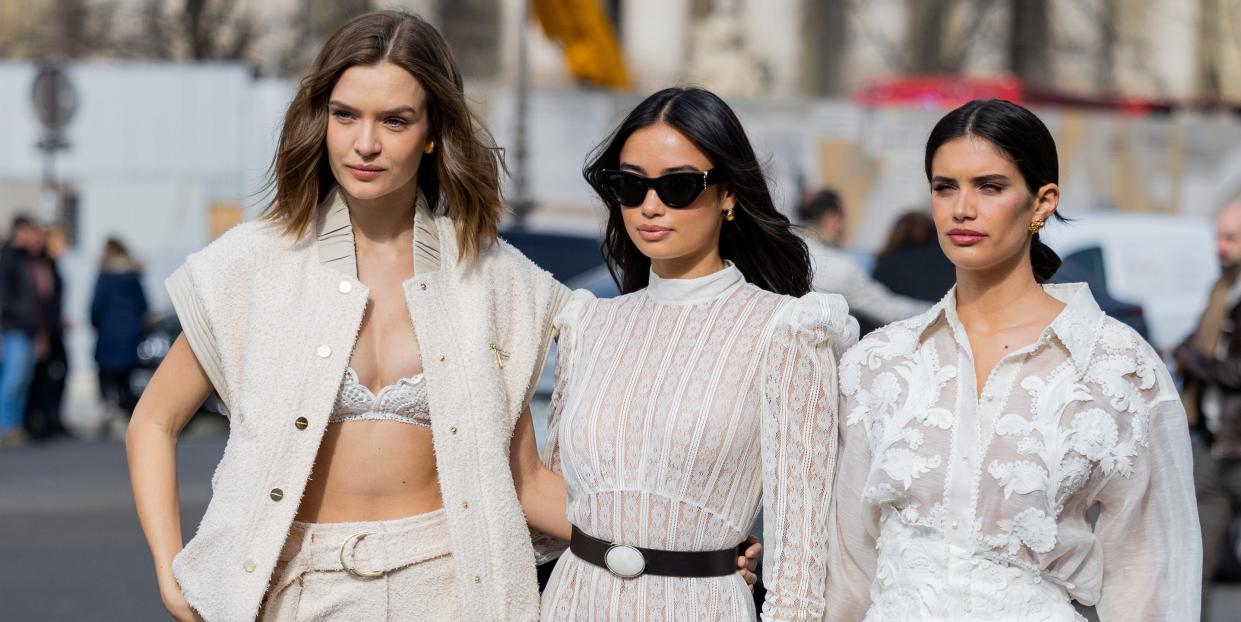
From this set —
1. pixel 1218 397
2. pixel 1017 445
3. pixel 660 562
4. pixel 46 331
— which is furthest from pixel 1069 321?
pixel 46 331

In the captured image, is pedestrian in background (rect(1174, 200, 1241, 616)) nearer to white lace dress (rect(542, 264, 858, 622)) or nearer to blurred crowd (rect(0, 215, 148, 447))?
white lace dress (rect(542, 264, 858, 622))

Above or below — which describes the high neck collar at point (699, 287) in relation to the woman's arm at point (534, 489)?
above

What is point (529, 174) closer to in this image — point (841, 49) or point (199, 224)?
point (199, 224)

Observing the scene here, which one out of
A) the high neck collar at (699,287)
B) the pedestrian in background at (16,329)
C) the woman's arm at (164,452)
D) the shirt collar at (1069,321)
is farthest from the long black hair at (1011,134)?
the pedestrian in background at (16,329)

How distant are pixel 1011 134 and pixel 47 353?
12.4m

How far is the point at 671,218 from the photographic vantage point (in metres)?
3.61

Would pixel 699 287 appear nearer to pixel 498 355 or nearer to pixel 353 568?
pixel 498 355

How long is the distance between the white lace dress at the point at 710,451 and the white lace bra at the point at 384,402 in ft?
1.04

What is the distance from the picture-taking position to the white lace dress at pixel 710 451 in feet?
11.2

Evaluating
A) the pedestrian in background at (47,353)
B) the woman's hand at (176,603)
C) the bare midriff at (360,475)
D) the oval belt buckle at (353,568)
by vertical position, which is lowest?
the pedestrian in background at (47,353)

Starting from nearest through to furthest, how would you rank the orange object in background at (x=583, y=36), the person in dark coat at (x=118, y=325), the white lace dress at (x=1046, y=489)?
the white lace dress at (x=1046, y=489) → the person in dark coat at (x=118, y=325) → the orange object in background at (x=583, y=36)

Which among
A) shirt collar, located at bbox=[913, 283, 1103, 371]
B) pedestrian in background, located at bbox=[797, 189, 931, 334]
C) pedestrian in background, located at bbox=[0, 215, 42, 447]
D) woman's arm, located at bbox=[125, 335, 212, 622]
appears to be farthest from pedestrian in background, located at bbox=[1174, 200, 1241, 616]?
pedestrian in background, located at bbox=[0, 215, 42, 447]

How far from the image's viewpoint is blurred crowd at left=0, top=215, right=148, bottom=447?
46.3 ft

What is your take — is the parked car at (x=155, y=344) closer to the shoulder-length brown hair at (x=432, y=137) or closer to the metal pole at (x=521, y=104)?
the metal pole at (x=521, y=104)
